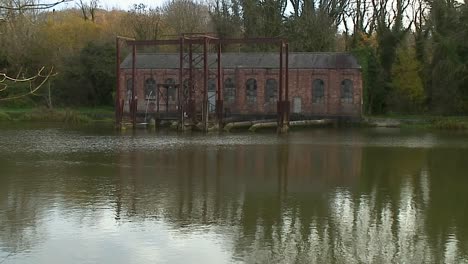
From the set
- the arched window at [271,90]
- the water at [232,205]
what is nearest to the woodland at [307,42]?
the arched window at [271,90]

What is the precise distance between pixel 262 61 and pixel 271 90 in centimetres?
202

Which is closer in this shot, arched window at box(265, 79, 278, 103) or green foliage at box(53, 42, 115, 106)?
arched window at box(265, 79, 278, 103)

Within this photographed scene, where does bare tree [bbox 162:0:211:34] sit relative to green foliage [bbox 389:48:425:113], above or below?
above

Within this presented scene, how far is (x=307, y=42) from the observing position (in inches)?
1972

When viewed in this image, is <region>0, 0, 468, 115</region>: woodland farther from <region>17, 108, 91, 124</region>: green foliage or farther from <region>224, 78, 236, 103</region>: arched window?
<region>224, 78, 236, 103</region>: arched window

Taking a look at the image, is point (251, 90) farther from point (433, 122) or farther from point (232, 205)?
point (232, 205)

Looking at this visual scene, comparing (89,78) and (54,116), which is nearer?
(54,116)

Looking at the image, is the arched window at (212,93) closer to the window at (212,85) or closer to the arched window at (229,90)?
the window at (212,85)

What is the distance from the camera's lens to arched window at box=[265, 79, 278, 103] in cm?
4266

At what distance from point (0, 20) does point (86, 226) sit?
619 centimetres

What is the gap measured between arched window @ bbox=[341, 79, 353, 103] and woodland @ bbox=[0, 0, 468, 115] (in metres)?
1.42

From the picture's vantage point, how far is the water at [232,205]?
8992 mm

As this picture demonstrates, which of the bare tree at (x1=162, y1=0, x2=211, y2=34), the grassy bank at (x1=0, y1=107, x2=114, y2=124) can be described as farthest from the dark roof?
the bare tree at (x1=162, y1=0, x2=211, y2=34)

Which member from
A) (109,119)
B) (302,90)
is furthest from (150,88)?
(302,90)
